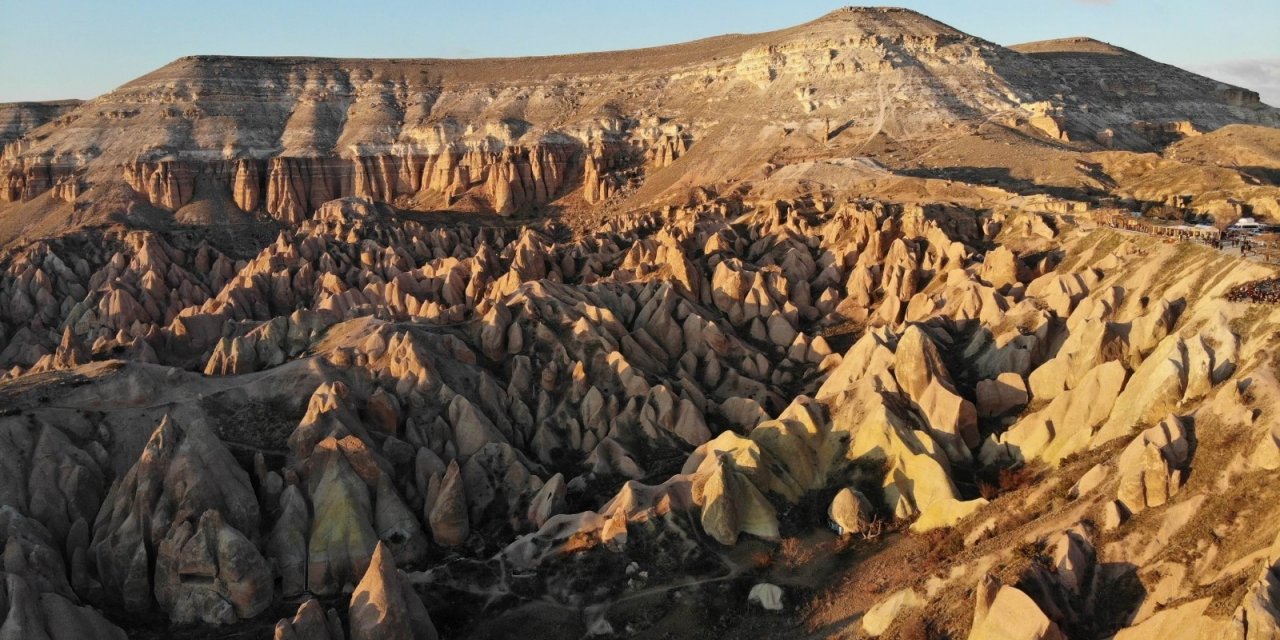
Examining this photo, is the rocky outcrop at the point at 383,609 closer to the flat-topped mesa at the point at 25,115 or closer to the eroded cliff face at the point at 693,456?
the eroded cliff face at the point at 693,456

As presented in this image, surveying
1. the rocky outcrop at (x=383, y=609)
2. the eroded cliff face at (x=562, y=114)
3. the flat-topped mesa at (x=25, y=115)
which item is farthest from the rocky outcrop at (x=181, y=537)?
the flat-topped mesa at (x=25, y=115)

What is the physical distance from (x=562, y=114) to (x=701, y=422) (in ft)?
293

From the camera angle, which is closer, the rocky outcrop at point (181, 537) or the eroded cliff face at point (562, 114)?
the rocky outcrop at point (181, 537)

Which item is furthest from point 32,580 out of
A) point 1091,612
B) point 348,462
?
point 1091,612

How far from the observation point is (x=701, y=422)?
40562 millimetres

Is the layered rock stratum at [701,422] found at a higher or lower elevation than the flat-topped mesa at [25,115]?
lower

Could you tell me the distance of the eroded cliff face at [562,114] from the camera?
339 feet

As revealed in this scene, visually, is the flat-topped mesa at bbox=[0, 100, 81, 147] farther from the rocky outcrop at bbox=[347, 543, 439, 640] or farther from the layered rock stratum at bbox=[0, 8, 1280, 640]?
the rocky outcrop at bbox=[347, 543, 439, 640]

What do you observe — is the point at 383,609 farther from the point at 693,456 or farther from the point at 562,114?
the point at 562,114

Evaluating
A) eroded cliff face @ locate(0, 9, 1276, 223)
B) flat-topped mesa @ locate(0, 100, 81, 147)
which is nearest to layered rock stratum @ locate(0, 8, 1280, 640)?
eroded cliff face @ locate(0, 9, 1276, 223)

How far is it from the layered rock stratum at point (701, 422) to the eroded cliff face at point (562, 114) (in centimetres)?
1871

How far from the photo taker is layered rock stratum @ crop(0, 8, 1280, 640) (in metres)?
22.9

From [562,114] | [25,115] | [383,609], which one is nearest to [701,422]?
[383,609]

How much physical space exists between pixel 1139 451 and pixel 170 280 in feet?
Answer: 257
